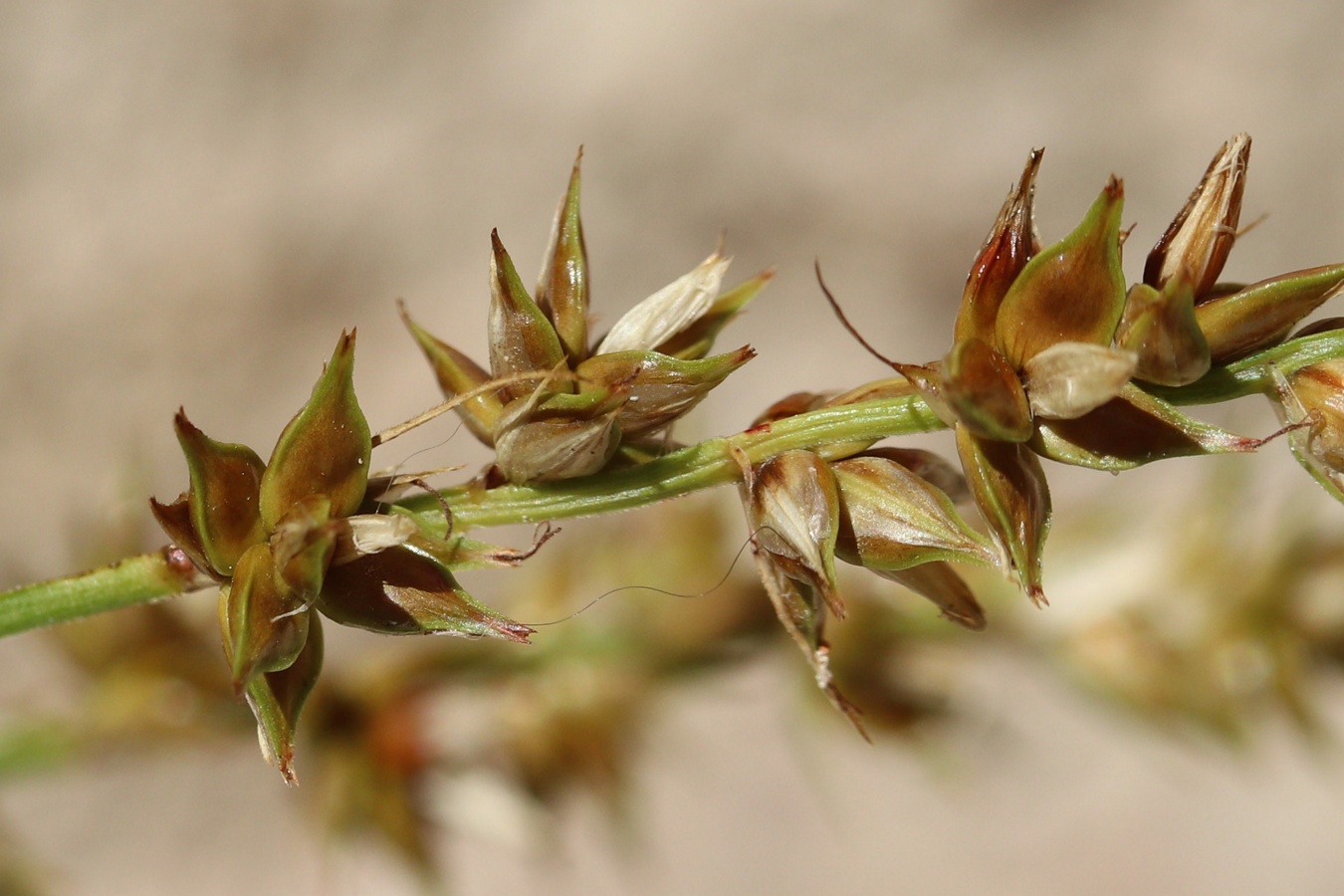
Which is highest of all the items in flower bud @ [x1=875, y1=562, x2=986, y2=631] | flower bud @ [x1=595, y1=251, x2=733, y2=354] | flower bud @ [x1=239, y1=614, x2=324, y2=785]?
flower bud @ [x1=595, y1=251, x2=733, y2=354]

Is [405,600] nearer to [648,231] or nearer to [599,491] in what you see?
[599,491]

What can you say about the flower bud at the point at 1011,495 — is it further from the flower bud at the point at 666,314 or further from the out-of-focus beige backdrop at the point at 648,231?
the out-of-focus beige backdrop at the point at 648,231

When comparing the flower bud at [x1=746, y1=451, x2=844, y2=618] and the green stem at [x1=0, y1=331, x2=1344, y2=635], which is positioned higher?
the green stem at [x1=0, y1=331, x2=1344, y2=635]

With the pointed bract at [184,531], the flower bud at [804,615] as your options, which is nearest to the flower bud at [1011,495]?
the flower bud at [804,615]

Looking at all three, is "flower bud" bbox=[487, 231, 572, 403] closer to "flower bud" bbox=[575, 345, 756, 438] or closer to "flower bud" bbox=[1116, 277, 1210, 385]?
"flower bud" bbox=[575, 345, 756, 438]

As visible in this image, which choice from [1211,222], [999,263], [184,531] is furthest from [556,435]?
[1211,222]

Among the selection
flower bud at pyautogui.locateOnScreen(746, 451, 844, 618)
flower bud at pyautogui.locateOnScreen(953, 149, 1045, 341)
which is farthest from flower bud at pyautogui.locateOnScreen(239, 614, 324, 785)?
flower bud at pyautogui.locateOnScreen(953, 149, 1045, 341)

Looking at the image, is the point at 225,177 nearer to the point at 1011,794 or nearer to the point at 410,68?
the point at 410,68

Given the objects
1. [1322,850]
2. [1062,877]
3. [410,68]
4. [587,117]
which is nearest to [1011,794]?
[1062,877]
